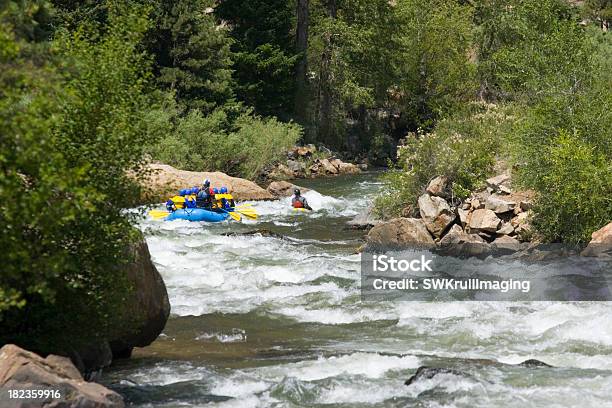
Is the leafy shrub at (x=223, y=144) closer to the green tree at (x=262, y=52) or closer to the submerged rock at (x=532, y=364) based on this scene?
the green tree at (x=262, y=52)

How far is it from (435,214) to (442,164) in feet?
5.18

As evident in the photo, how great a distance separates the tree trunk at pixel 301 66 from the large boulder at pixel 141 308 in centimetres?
2969

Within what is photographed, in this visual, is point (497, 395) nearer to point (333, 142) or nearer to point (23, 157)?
point (23, 157)

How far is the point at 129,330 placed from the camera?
884cm

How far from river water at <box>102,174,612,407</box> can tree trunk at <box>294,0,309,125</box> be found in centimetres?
2299

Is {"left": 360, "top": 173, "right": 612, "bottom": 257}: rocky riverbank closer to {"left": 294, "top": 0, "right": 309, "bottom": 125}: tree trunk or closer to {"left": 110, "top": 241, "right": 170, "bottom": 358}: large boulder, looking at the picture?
{"left": 110, "top": 241, "right": 170, "bottom": 358}: large boulder

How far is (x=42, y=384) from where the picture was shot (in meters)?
6.56

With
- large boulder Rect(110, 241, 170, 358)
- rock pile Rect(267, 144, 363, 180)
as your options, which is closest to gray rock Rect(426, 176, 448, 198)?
large boulder Rect(110, 241, 170, 358)

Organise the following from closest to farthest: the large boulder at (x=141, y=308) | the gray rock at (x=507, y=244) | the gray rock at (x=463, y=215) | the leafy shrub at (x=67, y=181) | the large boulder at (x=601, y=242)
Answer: the leafy shrub at (x=67, y=181) → the large boulder at (x=141, y=308) → the large boulder at (x=601, y=242) → the gray rock at (x=507, y=244) → the gray rock at (x=463, y=215)

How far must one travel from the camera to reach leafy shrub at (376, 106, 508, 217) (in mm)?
18062

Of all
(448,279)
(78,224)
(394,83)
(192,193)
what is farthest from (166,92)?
(78,224)

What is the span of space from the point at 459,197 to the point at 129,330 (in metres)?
10.3

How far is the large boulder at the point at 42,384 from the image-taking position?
6.48m

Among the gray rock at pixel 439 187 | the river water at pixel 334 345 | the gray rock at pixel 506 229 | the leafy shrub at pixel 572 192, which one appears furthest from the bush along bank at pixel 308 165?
the leafy shrub at pixel 572 192
